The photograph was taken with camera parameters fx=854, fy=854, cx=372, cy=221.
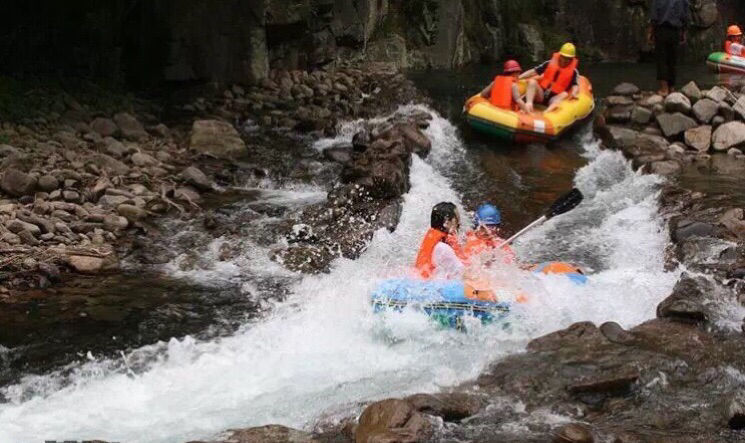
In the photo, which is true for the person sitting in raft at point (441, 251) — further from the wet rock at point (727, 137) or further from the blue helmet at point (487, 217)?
the wet rock at point (727, 137)

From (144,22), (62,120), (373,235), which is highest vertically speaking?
(144,22)

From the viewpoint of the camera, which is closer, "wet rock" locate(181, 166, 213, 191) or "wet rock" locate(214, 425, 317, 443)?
"wet rock" locate(214, 425, 317, 443)

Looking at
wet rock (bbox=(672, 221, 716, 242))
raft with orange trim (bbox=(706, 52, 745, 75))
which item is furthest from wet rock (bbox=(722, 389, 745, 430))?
raft with orange trim (bbox=(706, 52, 745, 75))

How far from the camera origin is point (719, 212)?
8133mm

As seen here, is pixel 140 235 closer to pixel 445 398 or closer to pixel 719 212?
pixel 445 398

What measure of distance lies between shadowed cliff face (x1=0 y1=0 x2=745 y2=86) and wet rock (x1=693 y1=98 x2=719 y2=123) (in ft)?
20.9

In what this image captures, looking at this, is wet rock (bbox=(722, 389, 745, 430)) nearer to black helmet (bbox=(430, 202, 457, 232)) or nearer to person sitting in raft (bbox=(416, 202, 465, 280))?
person sitting in raft (bbox=(416, 202, 465, 280))

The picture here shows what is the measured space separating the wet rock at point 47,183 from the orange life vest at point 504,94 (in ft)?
18.9

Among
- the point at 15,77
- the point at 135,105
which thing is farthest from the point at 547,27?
the point at 15,77

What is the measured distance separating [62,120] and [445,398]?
7.09 meters

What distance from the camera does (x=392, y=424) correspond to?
4355 millimetres

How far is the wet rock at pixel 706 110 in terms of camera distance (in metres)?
11.3

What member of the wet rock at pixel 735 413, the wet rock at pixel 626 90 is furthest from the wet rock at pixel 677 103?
the wet rock at pixel 735 413

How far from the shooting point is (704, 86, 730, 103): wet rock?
11.3 meters
